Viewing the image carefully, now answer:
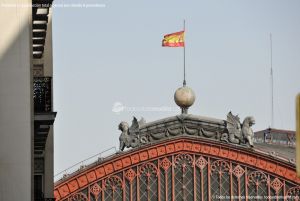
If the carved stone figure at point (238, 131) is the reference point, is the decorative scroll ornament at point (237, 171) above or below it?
below

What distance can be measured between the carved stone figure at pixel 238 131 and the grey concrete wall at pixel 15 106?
33.0 metres

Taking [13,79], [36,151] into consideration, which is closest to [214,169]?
[36,151]

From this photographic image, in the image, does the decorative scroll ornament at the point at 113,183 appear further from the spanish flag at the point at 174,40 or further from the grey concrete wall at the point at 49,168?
the grey concrete wall at the point at 49,168

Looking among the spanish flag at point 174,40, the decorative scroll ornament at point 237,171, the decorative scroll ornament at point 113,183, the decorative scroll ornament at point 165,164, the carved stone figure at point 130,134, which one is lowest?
the decorative scroll ornament at point 113,183

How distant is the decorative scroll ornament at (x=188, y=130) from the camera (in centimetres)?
5019

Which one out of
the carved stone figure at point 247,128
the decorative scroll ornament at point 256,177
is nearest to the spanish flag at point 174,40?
the carved stone figure at point 247,128

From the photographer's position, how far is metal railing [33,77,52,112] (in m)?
23.2

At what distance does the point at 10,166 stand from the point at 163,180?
33.3 m

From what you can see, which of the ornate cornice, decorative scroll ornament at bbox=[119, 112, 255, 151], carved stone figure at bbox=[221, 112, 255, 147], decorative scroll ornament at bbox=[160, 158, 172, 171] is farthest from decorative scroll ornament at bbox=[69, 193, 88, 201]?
carved stone figure at bbox=[221, 112, 255, 147]

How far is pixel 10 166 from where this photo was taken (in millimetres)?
17156

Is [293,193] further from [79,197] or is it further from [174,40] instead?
[79,197]

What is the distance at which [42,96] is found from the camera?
76.5 feet

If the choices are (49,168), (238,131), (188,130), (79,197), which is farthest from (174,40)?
(49,168)

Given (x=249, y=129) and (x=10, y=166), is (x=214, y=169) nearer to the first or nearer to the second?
(x=249, y=129)
